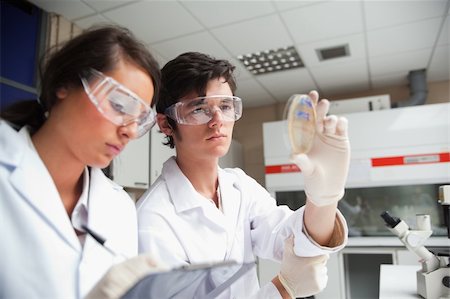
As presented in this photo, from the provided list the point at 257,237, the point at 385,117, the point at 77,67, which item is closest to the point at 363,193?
the point at 385,117

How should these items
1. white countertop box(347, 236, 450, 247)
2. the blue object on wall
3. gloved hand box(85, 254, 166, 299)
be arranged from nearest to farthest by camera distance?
gloved hand box(85, 254, 166, 299) → the blue object on wall → white countertop box(347, 236, 450, 247)

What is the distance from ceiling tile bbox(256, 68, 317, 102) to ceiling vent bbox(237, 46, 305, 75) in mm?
111

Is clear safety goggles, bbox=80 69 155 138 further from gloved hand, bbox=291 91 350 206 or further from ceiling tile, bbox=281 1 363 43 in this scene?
ceiling tile, bbox=281 1 363 43

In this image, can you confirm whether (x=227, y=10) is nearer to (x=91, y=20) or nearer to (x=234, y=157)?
(x=91, y=20)

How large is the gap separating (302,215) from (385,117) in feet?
10.6

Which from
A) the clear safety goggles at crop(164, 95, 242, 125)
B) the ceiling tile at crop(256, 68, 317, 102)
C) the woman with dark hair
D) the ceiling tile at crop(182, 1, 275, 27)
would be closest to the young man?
the clear safety goggles at crop(164, 95, 242, 125)

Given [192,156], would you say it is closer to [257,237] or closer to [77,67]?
[257,237]

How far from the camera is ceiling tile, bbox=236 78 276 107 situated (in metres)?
4.40

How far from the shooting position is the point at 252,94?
4801mm

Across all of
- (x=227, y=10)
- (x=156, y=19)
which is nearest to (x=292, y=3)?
(x=227, y=10)

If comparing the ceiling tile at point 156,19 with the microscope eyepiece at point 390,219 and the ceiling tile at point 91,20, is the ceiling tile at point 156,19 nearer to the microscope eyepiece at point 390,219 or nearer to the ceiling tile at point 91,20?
the ceiling tile at point 91,20

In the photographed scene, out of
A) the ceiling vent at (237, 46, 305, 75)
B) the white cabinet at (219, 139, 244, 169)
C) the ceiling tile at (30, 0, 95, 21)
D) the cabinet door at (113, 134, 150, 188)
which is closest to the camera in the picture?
the ceiling tile at (30, 0, 95, 21)

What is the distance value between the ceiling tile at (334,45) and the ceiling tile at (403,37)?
9 centimetres

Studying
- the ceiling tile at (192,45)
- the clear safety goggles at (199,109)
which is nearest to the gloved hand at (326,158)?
the clear safety goggles at (199,109)
